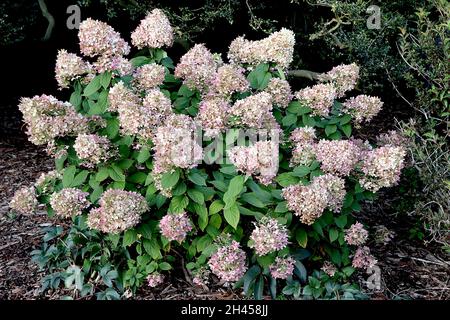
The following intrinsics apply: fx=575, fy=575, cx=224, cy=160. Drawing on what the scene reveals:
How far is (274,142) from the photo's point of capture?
2930 mm

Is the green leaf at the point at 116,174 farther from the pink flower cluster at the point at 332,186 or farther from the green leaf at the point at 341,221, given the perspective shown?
the green leaf at the point at 341,221

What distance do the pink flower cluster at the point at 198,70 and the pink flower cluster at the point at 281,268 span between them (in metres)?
1.06

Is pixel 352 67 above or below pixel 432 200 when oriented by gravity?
above

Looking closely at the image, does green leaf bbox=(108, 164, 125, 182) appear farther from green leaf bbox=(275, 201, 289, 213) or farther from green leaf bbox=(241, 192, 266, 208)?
green leaf bbox=(275, 201, 289, 213)

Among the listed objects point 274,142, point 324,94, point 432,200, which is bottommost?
point 432,200

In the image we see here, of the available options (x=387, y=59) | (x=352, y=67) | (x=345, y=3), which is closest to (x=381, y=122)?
(x=387, y=59)

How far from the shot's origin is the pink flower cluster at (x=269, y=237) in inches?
110

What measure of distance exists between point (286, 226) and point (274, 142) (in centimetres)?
43

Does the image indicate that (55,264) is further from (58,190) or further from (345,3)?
(345,3)

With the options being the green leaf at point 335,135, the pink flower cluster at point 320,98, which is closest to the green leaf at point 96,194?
the pink flower cluster at point 320,98

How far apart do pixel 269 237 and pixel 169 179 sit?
1.83 feet

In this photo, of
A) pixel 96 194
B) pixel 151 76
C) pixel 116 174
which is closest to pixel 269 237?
pixel 116 174

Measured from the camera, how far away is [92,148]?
2.88 meters

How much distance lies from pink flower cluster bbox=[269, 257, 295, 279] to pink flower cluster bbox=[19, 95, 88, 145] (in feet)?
4.00
